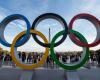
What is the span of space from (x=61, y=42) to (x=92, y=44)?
2.63 m

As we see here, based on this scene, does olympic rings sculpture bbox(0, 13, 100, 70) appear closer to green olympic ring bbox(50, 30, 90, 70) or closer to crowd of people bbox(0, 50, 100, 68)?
green olympic ring bbox(50, 30, 90, 70)

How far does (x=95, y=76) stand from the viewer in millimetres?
20812

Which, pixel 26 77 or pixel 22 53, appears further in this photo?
pixel 22 53

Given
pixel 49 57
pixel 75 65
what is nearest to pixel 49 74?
pixel 75 65

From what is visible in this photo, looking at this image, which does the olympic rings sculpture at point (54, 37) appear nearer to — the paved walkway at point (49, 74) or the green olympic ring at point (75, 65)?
the green olympic ring at point (75, 65)

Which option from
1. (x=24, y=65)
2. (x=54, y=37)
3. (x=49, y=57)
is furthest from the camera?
(x=49, y=57)

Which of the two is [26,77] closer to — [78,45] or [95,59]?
[78,45]

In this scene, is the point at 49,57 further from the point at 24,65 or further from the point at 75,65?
the point at 75,65

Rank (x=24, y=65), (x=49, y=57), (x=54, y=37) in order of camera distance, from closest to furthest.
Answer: (x=24, y=65)
(x=54, y=37)
(x=49, y=57)

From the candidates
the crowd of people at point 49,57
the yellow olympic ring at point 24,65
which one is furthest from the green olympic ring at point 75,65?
the crowd of people at point 49,57

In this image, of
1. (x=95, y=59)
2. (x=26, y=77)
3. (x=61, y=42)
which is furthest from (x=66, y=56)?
(x=26, y=77)

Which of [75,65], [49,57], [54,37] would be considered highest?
[54,37]

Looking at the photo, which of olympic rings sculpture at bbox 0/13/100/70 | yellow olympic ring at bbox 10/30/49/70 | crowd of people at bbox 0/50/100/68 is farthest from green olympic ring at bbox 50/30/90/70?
crowd of people at bbox 0/50/100/68

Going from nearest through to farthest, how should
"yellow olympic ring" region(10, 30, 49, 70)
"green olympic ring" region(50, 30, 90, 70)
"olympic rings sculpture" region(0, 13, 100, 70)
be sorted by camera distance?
"green olympic ring" region(50, 30, 90, 70)
"yellow olympic ring" region(10, 30, 49, 70)
"olympic rings sculpture" region(0, 13, 100, 70)
